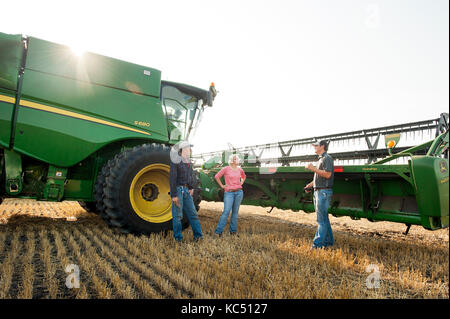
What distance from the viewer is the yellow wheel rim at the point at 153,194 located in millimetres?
3746

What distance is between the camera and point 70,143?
3486mm

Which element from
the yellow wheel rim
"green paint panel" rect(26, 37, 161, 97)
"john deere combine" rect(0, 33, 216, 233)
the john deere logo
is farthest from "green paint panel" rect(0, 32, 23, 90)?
the john deere logo

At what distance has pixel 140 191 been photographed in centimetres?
382

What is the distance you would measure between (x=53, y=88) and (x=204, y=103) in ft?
7.94

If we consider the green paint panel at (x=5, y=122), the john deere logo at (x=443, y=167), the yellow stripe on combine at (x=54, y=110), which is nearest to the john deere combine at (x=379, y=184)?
the john deere logo at (x=443, y=167)

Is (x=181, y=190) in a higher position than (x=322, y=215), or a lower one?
higher

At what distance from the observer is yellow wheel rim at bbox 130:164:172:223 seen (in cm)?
375

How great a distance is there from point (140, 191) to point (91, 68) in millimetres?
1874

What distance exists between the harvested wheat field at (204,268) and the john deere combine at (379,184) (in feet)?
1.67

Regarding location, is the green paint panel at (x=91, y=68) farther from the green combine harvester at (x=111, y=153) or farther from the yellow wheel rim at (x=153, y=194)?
the yellow wheel rim at (x=153, y=194)

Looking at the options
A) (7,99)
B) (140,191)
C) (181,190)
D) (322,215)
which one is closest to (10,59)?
(7,99)

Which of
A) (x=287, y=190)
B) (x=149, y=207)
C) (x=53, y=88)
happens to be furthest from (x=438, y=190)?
(x=53, y=88)

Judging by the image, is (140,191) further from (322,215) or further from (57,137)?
(322,215)

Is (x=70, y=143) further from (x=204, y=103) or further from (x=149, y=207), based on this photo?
(x=204, y=103)
